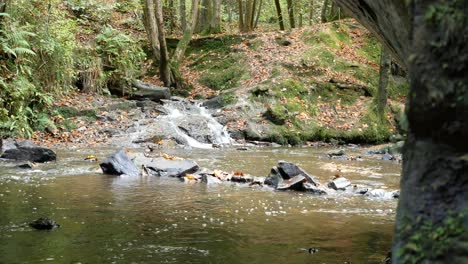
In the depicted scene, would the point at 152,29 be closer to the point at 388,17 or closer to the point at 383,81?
the point at 383,81

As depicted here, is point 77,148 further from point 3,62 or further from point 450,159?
point 450,159

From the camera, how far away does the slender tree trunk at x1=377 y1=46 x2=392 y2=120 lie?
15930mm

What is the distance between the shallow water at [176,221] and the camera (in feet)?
14.3

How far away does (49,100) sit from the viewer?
46.5 ft

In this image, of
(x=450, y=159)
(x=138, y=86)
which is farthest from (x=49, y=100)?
(x=450, y=159)

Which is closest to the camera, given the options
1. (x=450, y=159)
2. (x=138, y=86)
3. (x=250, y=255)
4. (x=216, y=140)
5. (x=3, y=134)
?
(x=450, y=159)

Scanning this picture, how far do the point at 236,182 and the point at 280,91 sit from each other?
33.1 feet

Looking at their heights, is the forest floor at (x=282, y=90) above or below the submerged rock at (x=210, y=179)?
above

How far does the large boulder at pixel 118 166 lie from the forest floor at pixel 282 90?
191 inches

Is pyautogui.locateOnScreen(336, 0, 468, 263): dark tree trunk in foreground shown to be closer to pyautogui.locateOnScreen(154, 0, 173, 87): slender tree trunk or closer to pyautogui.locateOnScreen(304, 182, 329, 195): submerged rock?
pyautogui.locateOnScreen(304, 182, 329, 195): submerged rock

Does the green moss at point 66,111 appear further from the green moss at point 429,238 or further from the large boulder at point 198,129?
the green moss at point 429,238

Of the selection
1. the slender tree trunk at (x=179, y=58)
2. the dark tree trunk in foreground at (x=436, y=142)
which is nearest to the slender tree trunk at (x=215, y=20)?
the slender tree trunk at (x=179, y=58)

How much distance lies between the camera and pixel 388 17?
12.2 feet

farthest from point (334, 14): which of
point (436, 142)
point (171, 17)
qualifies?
point (436, 142)
